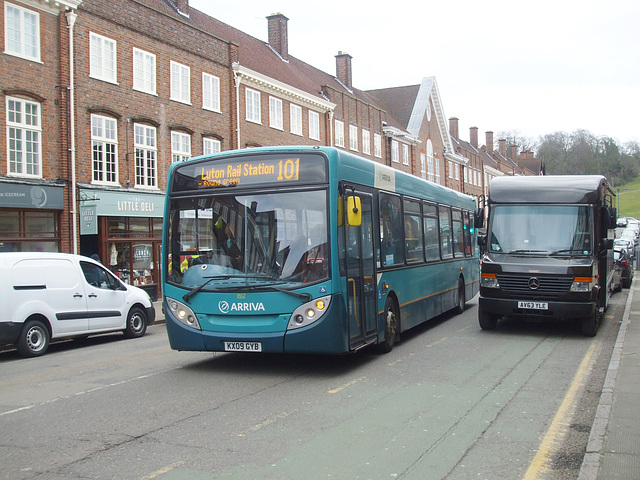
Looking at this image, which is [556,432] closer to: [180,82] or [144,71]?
A: [144,71]

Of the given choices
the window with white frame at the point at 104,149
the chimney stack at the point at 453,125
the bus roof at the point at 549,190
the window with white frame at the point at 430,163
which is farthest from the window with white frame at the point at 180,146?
the chimney stack at the point at 453,125

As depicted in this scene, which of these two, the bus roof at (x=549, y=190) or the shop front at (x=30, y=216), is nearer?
the bus roof at (x=549, y=190)

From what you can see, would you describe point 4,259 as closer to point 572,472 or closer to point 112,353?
point 112,353

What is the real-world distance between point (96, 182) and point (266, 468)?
18.4 metres

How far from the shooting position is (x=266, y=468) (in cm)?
511

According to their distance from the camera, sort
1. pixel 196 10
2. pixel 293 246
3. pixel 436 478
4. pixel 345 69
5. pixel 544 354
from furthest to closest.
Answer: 1. pixel 345 69
2. pixel 196 10
3. pixel 544 354
4. pixel 293 246
5. pixel 436 478

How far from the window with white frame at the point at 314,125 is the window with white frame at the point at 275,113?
3.56m

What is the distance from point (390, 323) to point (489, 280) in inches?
115

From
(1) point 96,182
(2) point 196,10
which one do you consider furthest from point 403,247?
(2) point 196,10

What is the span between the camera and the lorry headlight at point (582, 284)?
38.0 ft

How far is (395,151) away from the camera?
48969mm

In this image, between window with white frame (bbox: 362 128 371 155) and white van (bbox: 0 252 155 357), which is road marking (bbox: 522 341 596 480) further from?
window with white frame (bbox: 362 128 371 155)

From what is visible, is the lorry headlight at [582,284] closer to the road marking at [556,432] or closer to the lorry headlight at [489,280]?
the lorry headlight at [489,280]

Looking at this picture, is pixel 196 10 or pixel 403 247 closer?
pixel 403 247
